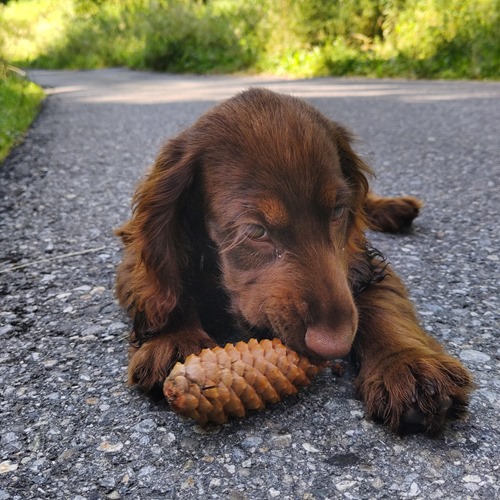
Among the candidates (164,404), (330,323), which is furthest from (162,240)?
(330,323)

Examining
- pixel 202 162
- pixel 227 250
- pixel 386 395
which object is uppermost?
pixel 202 162

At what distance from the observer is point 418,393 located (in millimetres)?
1961

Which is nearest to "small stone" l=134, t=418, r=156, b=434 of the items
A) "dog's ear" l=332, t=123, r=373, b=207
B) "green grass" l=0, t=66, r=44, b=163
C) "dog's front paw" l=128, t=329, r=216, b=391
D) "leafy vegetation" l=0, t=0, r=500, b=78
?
"dog's front paw" l=128, t=329, r=216, b=391

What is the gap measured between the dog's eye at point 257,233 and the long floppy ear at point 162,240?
16.1 inches

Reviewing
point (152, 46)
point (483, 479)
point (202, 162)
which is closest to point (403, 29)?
point (152, 46)

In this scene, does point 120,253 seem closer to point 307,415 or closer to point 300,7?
point 307,415

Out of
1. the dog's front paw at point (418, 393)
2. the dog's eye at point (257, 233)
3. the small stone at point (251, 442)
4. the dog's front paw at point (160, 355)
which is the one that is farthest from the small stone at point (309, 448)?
the dog's eye at point (257, 233)

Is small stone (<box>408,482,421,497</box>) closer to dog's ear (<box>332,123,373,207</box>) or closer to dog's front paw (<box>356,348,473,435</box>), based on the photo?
dog's front paw (<box>356,348,473,435</box>)

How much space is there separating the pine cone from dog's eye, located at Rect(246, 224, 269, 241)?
1.23 ft

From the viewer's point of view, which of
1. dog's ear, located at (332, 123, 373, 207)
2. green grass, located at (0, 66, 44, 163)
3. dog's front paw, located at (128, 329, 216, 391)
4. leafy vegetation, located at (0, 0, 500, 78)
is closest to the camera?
dog's front paw, located at (128, 329, 216, 391)

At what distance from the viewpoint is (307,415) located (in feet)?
6.84

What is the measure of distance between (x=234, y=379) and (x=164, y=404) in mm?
382

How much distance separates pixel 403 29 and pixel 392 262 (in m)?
11.3

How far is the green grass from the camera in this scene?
662 cm
